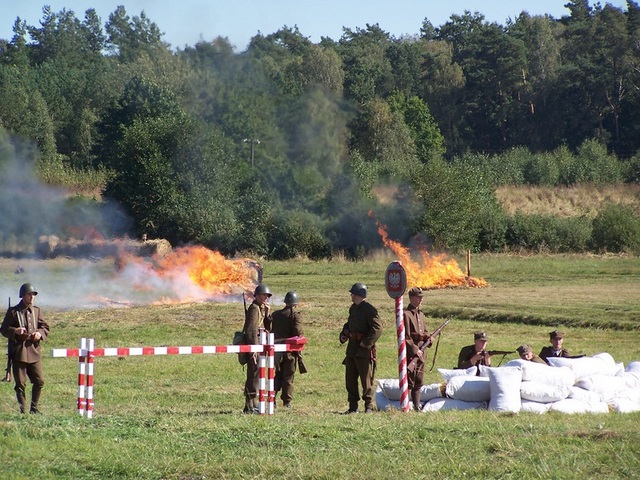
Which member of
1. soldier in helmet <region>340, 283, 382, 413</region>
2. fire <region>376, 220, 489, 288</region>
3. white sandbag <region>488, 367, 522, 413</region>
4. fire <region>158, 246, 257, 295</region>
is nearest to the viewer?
white sandbag <region>488, 367, 522, 413</region>

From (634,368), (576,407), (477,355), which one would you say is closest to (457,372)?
(477,355)

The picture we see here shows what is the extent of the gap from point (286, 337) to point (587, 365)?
4505 mm

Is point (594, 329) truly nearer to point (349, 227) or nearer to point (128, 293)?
point (128, 293)

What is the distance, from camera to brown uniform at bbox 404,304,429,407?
14.5 m

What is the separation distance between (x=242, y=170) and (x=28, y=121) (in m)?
18.5

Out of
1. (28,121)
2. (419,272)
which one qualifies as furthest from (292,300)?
(28,121)

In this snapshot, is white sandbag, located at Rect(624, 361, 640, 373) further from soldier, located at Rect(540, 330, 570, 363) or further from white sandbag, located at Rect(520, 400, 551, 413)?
white sandbag, located at Rect(520, 400, 551, 413)

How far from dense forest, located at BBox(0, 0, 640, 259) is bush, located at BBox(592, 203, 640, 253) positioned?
0.37 ft

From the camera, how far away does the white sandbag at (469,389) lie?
545 inches

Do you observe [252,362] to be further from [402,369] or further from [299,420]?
[299,420]

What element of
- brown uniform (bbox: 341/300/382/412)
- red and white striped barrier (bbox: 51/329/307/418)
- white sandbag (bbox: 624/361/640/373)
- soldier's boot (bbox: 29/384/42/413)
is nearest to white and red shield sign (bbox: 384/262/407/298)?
brown uniform (bbox: 341/300/382/412)

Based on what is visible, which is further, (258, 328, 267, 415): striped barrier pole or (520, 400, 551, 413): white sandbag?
(258, 328, 267, 415): striped barrier pole

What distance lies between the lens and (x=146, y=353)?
42.2 feet

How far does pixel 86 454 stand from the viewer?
33.8ft
